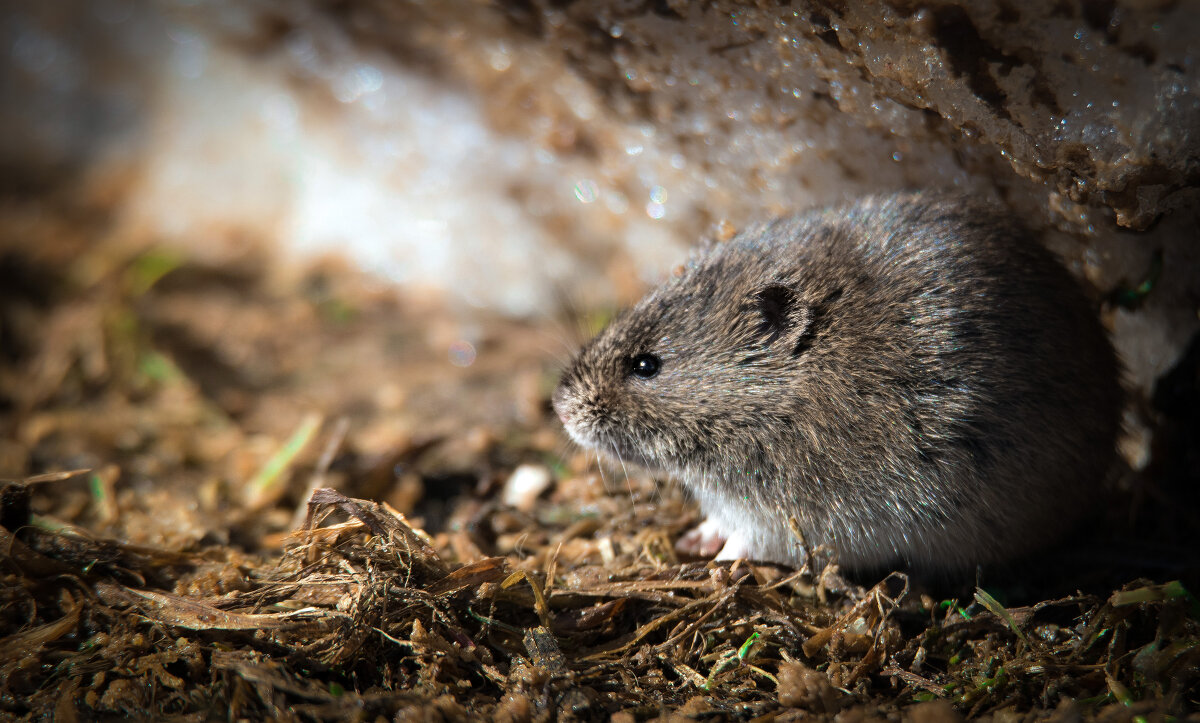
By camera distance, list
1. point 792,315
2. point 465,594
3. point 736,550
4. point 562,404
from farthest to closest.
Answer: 1. point 562,404
2. point 736,550
3. point 792,315
4. point 465,594

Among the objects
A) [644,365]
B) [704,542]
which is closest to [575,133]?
[644,365]

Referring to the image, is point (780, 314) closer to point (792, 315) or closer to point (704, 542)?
point (792, 315)

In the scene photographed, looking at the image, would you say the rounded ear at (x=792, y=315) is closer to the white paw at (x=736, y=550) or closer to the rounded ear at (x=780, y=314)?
the rounded ear at (x=780, y=314)

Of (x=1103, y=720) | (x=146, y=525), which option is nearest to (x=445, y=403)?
(x=146, y=525)

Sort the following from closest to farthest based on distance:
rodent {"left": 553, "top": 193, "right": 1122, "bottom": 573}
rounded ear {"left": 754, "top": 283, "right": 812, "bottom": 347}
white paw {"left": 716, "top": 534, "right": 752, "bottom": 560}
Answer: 1. rodent {"left": 553, "top": 193, "right": 1122, "bottom": 573}
2. rounded ear {"left": 754, "top": 283, "right": 812, "bottom": 347}
3. white paw {"left": 716, "top": 534, "right": 752, "bottom": 560}

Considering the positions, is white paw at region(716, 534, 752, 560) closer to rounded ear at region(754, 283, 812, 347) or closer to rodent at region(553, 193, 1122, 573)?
rodent at region(553, 193, 1122, 573)

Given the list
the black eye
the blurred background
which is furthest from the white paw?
the blurred background

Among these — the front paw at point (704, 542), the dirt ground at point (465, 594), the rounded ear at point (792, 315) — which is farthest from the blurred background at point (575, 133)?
the front paw at point (704, 542)
